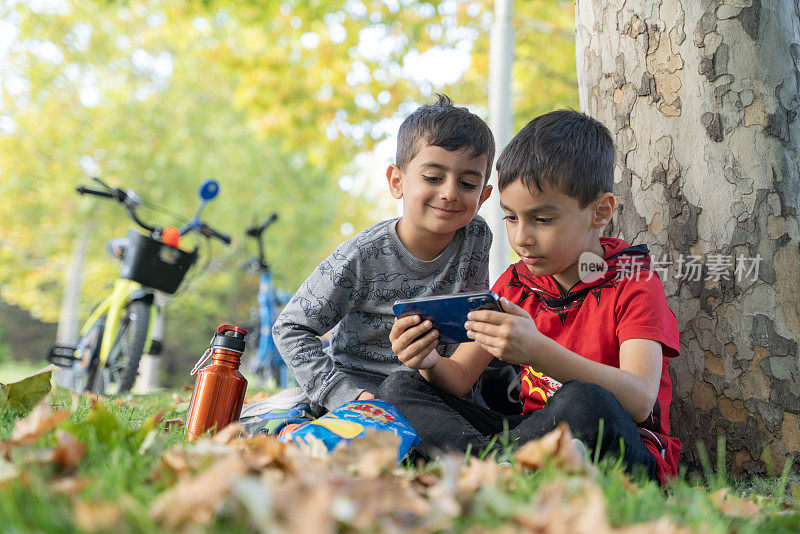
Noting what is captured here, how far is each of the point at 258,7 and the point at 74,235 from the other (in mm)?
8997

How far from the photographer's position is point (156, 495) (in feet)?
4.04

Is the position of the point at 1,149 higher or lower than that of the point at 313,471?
higher

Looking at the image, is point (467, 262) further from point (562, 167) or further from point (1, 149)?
point (1, 149)

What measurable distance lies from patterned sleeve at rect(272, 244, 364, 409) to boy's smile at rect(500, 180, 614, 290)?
0.77 metres

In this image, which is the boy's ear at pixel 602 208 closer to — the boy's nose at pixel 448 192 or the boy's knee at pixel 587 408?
the boy's nose at pixel 448 192

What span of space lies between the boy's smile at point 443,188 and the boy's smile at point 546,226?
34cm

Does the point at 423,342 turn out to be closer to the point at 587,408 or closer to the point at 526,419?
the point at 526,419

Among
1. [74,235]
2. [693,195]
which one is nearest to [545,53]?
[693,195]

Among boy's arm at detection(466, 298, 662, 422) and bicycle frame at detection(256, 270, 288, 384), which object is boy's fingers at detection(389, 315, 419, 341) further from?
bicycle frame at detection(256, 270, 288, 384)

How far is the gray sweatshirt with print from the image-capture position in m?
2.65

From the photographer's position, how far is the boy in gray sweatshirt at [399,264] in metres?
2.66

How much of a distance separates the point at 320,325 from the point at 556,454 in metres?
1.34

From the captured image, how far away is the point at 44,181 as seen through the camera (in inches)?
569

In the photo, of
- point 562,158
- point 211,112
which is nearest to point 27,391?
point 562,158
